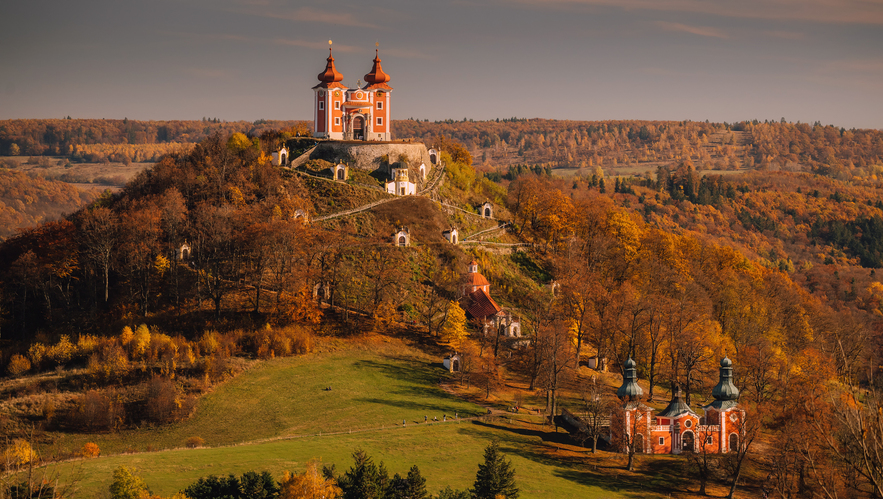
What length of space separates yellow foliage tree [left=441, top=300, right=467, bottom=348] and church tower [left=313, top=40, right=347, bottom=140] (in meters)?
33.8

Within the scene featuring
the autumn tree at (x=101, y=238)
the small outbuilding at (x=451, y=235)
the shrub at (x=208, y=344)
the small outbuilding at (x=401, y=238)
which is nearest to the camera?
the shrub at (x=208, y=344)

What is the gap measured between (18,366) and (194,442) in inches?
812

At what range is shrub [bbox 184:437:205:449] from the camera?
194 feet

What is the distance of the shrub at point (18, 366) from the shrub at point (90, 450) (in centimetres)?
1693

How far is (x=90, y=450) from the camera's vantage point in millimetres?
56031

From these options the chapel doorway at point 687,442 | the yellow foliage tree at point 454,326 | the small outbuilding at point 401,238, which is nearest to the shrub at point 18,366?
the yellow foliage tree at point 454,326

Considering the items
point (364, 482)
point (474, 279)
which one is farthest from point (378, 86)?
point (364, 482)

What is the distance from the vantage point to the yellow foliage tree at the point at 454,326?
8138 centimetres

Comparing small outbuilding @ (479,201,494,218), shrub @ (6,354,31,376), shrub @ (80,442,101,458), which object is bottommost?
shrub @ (80,442,101,458)

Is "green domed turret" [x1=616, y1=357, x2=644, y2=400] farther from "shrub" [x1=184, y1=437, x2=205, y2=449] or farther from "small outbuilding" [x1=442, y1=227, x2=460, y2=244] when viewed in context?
"small outbuilding" [x1=442, y1=227, x2=460, y2=244]

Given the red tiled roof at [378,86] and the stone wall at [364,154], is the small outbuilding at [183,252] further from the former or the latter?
the red tiled roof at [378,86]

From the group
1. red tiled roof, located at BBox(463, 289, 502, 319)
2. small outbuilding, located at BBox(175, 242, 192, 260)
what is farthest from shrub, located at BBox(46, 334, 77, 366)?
red tiled roof, located at BBox(463, 289, 502, 319)

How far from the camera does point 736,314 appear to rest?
97.1 meters

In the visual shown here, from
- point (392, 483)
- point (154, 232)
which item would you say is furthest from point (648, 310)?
point (154, 232)
